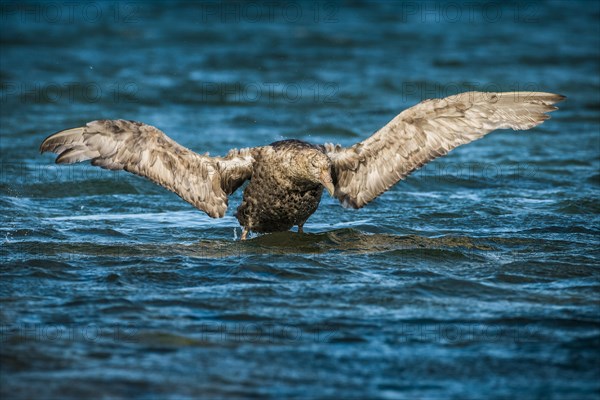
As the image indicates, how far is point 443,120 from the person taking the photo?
7727mm

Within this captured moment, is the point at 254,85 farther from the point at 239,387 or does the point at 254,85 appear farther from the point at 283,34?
the point at 239,387

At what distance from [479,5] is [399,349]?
26.2 m

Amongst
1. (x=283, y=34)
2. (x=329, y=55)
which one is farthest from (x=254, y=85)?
(x=283, y=34)

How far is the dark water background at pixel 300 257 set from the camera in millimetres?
5133

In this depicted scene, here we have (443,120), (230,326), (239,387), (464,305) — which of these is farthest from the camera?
(443,120)

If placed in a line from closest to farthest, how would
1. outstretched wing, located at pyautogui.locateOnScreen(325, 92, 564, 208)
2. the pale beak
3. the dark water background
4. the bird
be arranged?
the dark water background, the pale beak, the bird, outstretched wing, located at pyautogui.locateOnScreen(325, 92, 564, 208)

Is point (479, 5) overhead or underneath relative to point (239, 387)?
overhead

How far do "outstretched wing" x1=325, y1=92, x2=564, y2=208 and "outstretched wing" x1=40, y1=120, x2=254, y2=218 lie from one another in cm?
89

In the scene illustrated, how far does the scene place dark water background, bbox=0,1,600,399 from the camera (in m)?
5.13

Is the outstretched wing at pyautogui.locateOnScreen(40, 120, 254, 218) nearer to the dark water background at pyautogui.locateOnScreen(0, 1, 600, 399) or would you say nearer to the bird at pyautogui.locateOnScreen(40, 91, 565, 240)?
the bird at pyautogui.locateOnScreen(40, 91, 565, 240)

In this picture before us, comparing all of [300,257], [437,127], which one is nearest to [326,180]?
[300,257]

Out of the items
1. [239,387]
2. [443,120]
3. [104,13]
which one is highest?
[104,13]

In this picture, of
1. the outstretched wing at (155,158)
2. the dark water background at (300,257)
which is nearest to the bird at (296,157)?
the outstretched wing at (155,158)

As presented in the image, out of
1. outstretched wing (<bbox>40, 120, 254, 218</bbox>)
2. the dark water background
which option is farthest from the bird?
the dark water background
